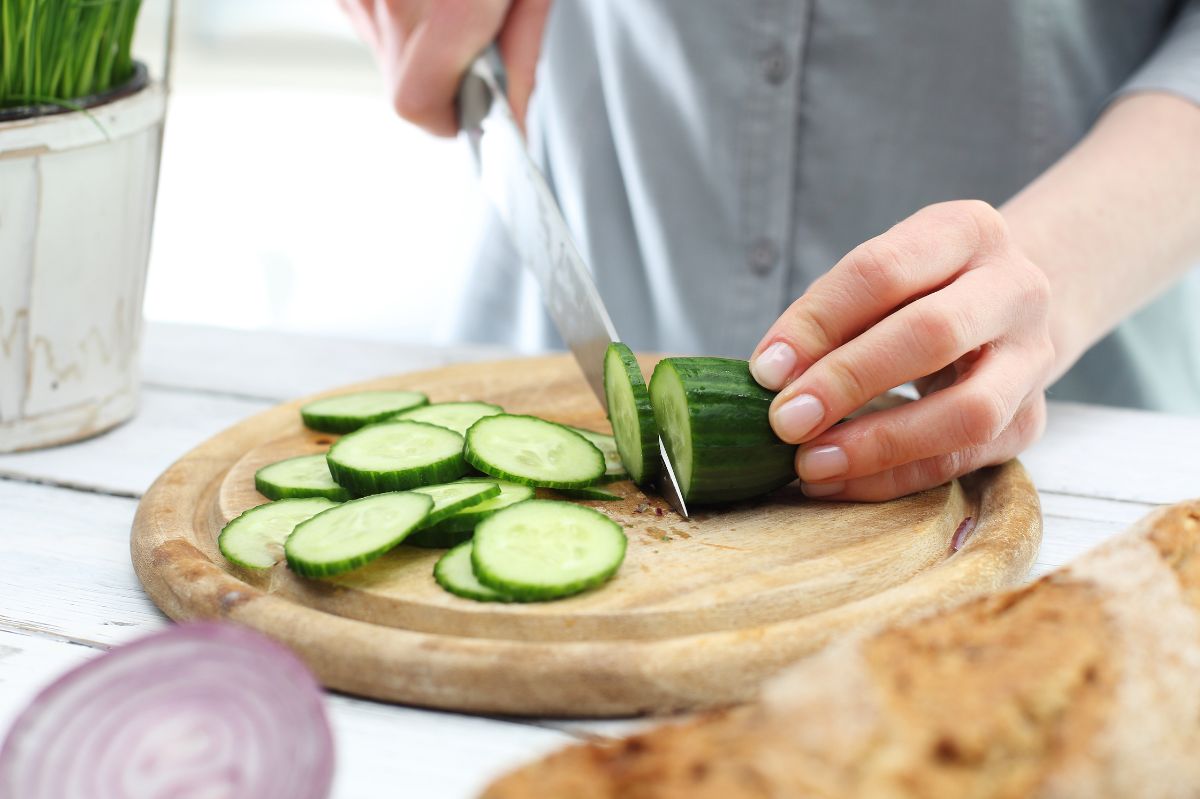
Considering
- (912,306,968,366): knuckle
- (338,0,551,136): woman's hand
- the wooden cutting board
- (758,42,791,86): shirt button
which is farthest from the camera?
(758,42,791,86): shirt button

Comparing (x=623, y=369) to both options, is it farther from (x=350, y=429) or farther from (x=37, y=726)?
(x=37, y=726)

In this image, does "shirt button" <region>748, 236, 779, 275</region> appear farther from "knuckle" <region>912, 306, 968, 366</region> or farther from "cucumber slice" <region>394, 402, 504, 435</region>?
"knuckle" <region>912, 306, 968, 366</region>

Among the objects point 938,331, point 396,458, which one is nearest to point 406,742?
point 396,458

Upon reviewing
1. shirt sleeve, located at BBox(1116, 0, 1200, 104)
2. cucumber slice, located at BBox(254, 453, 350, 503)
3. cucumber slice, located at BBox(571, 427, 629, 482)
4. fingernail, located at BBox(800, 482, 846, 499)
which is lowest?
cucumber slice, located at BBox(254, 453, 350, 503)

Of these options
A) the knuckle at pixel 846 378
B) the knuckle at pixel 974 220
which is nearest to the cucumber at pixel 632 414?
the knuckle at pixel 846 378

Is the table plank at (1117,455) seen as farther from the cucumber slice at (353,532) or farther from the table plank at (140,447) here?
the table plank at (140,447)

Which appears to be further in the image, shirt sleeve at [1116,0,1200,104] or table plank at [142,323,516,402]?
table plank at [142,323,516,402]

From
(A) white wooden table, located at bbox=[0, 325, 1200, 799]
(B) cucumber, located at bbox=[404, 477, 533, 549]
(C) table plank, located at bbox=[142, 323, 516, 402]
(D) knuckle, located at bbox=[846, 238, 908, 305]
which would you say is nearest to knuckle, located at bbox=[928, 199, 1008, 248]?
(D) knuckle, located at bbox=[846, 238, 908, 305]

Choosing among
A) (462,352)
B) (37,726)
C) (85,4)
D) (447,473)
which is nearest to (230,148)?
(462,352)
